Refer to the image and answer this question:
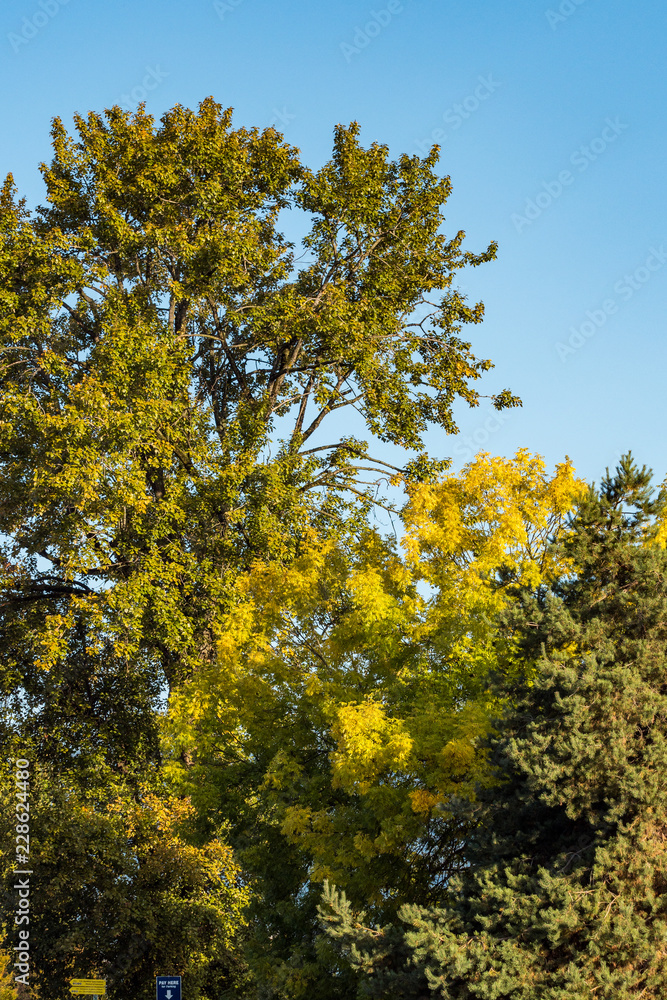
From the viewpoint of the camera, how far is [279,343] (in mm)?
25125

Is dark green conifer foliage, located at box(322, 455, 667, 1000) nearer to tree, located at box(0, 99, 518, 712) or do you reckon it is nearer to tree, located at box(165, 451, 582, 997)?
tree, located at box(165, 451, 582, 997)

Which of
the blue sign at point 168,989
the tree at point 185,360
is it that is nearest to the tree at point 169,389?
the tree at point 185,360

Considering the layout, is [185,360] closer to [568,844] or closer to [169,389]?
[169,389]

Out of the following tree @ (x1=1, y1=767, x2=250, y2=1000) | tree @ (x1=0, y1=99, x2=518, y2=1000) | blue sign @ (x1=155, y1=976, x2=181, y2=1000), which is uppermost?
tree @ (x1=0, y1=99, x2=518, y2=1000)

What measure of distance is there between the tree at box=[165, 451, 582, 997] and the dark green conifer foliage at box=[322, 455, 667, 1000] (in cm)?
100

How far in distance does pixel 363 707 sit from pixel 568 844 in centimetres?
306

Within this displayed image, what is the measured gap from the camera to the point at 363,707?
13.5 metres

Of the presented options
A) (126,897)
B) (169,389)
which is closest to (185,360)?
(169,389)

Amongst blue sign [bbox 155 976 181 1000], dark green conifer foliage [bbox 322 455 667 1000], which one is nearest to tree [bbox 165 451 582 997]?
dark green conifer foliage [bbox 322 455 667 1000]

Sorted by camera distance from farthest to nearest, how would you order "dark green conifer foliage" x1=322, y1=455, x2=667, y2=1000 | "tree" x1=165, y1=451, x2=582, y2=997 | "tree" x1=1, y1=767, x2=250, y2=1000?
1. "tree" x1=1, y1=767, x2=250, y2=1000
2. "tree" x1=165, y1=451, x2=582, y2=997
3. "dark green conifer foliage" x1=322, y1=455, x2=667, y2=1000

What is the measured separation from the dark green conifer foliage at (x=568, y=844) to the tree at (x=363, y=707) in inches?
39.5

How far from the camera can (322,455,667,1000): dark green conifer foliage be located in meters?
11.2

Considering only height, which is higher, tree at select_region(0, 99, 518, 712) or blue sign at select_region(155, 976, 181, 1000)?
tree at select_region(0, 99, 518, 712)

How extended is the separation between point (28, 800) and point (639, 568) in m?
13.8
